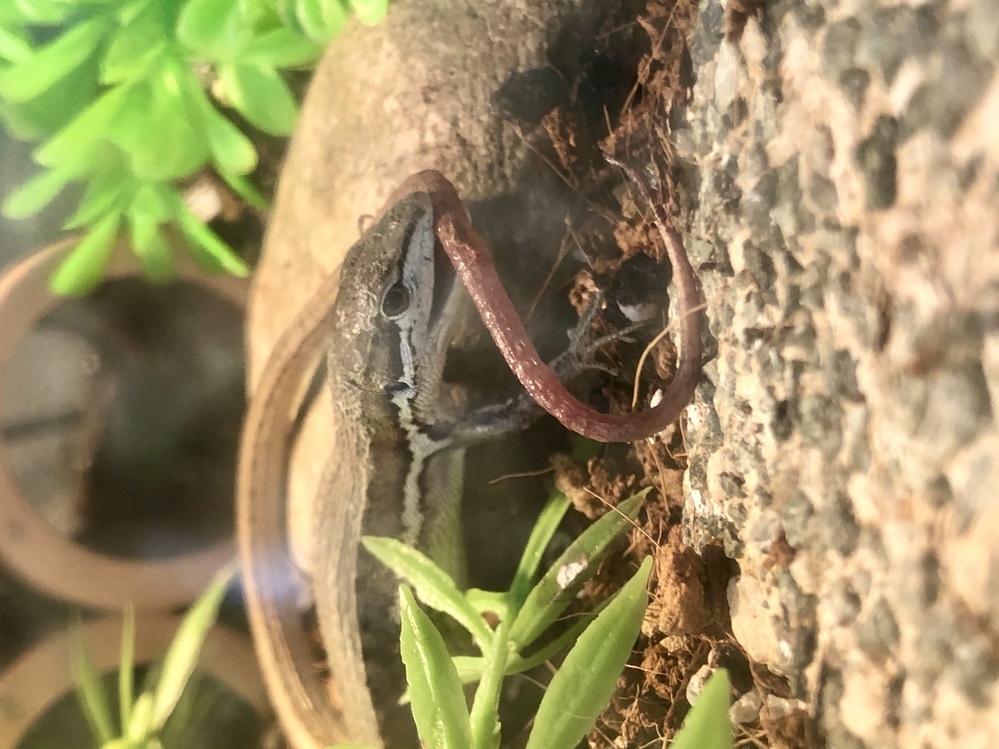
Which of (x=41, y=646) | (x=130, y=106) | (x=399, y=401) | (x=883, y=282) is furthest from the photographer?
(x=41, y=646)

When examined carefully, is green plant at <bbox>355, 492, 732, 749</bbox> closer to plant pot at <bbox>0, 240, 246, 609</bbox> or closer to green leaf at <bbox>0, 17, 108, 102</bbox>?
plant pot at <bbox>0, 240, 246, 609</bbox>

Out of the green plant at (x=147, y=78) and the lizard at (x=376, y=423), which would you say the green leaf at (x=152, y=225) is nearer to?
the green plant at (x=147, y=78)

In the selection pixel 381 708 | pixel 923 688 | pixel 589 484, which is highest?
pixel 589 484

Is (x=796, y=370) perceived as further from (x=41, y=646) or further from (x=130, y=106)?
(x=41, y=646)

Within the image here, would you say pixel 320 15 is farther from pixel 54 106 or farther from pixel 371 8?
pixel 54 106

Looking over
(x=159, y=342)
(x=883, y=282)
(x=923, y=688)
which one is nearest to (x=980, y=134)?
(x=883, y=282)
